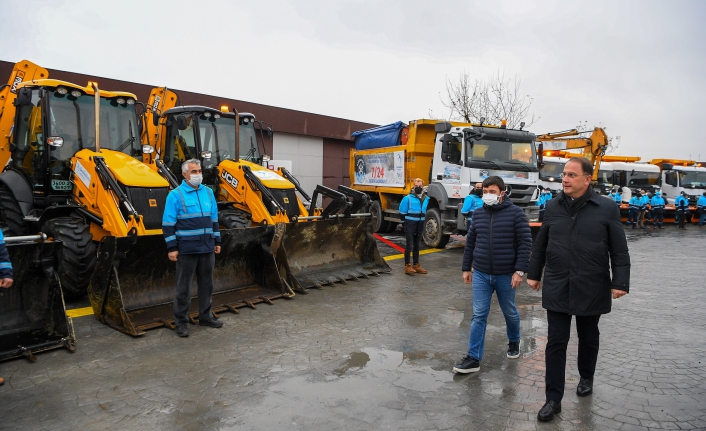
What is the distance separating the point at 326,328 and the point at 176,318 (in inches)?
66.8

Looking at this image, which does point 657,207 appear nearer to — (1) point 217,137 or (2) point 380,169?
(2) point 380,169

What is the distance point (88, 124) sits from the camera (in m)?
7.45

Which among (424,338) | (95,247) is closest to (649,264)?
(424,338)

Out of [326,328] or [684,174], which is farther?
[684,174]

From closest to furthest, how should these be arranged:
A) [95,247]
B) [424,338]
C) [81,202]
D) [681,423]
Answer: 1. [681,423]
2. [424,338]
3. [95,247]
4. [81,202]

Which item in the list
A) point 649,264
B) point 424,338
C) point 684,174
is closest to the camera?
point 424,338

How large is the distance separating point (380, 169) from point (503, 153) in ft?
12.9

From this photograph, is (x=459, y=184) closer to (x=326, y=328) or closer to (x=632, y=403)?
(x=326, y=328)

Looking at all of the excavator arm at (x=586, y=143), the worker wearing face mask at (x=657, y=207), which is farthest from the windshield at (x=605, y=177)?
the excavator arm at (x=586, y=143)

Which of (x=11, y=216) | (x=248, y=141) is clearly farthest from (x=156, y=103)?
(x=11, y=216)

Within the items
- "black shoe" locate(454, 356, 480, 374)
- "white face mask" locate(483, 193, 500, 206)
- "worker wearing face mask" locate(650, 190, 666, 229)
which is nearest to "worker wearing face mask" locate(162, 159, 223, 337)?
"black shoe" locate(454, 356, 480, 374)

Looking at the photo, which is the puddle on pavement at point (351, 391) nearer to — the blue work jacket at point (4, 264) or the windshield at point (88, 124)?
the blue work jacket at point (4, 264)

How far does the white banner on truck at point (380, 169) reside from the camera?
13906mm

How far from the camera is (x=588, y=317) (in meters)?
3.91
